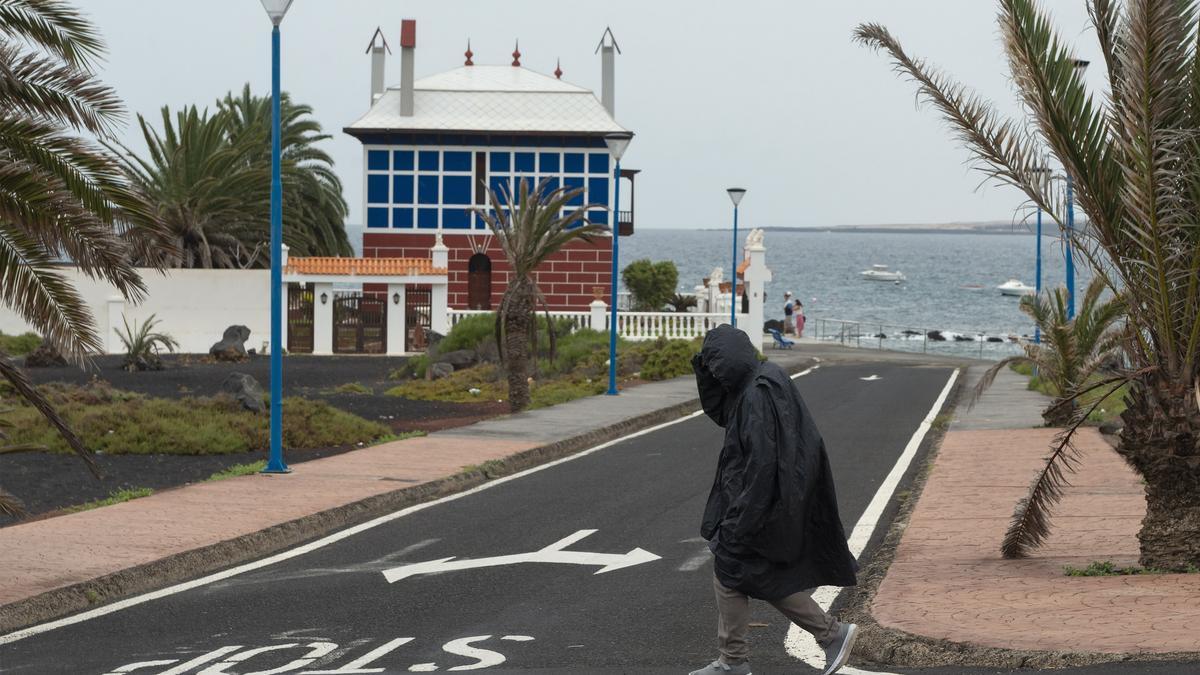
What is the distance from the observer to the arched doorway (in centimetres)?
5397

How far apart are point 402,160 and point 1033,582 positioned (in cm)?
4631

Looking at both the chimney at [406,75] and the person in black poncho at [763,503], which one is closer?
the person in black poncho at [763,503]

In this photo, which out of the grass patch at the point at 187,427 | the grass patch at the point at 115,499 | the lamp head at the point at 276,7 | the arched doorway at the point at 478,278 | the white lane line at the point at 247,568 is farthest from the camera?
the arched doorway at the point at 478,278

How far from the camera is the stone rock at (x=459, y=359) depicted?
3619 centimetres

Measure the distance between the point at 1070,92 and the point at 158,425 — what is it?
13581 millimetres

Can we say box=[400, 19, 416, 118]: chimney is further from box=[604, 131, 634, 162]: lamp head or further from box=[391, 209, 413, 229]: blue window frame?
box=[604, 131, 634, 162]: lamp head

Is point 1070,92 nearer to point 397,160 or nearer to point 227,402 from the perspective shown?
point 227,402

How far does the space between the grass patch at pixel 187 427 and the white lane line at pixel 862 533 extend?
7415 mm

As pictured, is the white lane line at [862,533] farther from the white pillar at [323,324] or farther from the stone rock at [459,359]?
the white pillar at [323,324]

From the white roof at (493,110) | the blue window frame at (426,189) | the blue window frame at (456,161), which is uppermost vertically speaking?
the white roof at (493,110)

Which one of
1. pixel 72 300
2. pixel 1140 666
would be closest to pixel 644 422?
pixel 72 300

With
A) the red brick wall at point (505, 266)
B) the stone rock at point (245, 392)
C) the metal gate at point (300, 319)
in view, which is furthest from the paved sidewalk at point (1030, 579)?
the red brick wall at point (505, 266)

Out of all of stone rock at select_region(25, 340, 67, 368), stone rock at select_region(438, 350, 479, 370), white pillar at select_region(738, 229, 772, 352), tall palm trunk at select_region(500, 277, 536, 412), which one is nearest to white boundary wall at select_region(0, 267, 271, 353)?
stone rock at select_region(25, 340, 67, 368)

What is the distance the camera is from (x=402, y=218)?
53.9 meters
